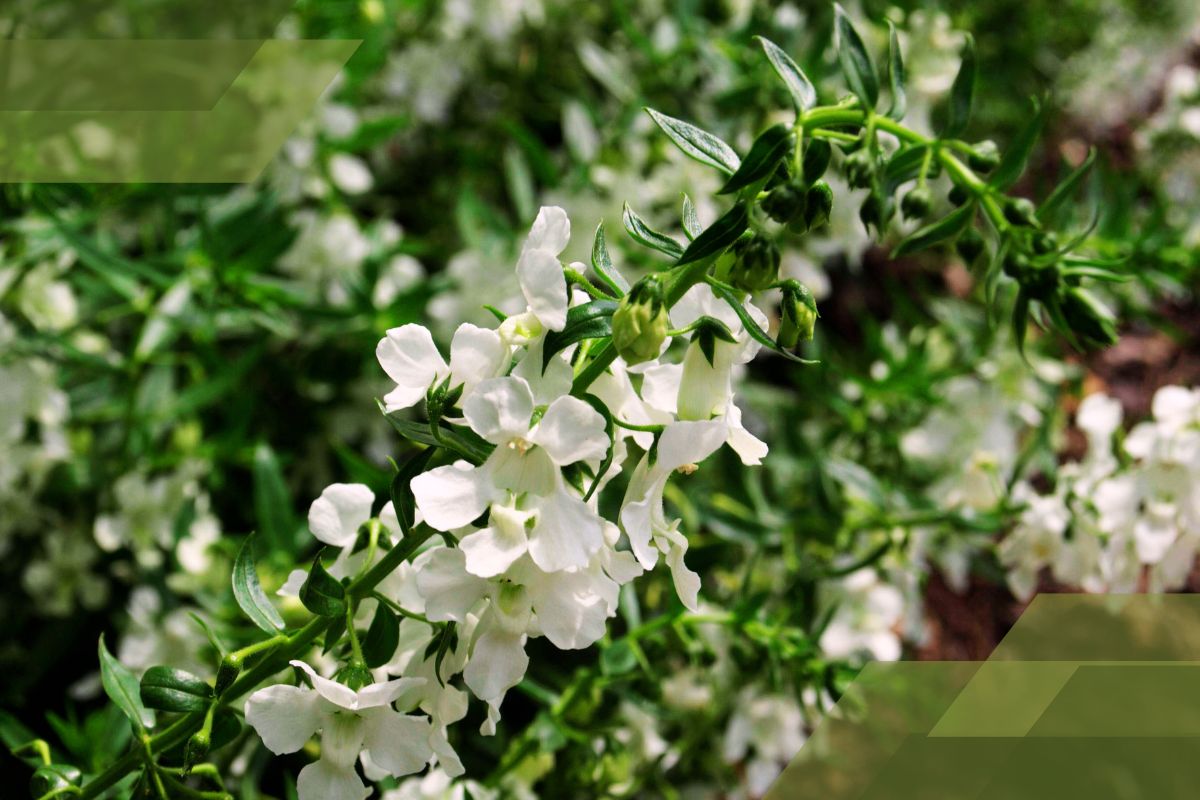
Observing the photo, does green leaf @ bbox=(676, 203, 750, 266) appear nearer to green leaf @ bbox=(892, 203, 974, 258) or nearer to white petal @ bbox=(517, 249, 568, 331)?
white petal @ bbox=(517, 249, 568, 331)

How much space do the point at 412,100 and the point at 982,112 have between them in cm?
159

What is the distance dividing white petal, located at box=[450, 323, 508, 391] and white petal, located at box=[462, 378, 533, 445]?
41mm

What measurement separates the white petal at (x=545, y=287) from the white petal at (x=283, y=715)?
325 mm

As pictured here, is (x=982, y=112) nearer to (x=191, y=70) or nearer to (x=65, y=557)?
(x=191, y=70)

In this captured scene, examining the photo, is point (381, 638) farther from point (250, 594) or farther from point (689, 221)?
point (689, 221)

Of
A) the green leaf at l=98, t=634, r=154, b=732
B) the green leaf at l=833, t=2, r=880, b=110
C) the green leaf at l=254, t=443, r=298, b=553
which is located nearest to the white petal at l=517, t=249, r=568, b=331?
the green leaf at l=833, t=2, r=880, b=110

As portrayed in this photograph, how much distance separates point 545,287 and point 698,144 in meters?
0.20

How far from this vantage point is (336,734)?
0.81m

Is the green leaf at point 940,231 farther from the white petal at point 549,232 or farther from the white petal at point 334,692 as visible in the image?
the white petal at point 334,692

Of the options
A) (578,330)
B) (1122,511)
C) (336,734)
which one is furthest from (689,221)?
(1122,511)

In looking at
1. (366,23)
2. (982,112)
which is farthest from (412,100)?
(982,112)

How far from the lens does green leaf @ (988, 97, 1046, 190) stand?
1.03 metres

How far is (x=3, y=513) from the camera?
1.69 meters

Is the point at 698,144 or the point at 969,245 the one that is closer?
the point at 698,144
